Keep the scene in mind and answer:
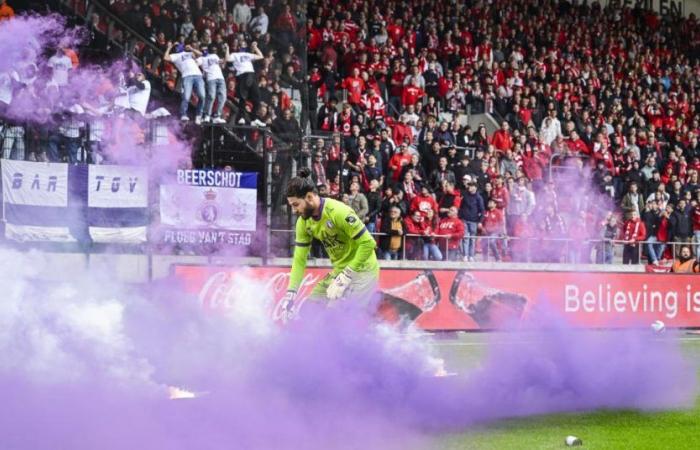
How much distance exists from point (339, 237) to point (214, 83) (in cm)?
1020

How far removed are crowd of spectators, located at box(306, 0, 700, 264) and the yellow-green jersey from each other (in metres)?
8.06

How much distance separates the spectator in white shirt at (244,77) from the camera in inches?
847

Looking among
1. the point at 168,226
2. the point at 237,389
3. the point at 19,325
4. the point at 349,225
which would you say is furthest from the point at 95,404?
the point at 168,226

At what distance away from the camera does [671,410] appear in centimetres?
1124

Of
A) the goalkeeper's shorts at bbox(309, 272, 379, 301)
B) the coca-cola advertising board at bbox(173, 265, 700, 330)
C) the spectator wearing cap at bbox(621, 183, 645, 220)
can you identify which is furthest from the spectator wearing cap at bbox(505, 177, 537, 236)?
the goalkeeper's shorts at bbox(309, 272, 379, 301)

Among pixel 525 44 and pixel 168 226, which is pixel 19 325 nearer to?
pixel 168 226

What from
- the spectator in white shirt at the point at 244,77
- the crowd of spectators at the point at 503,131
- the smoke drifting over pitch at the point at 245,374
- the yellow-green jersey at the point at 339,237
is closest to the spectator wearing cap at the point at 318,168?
the crowd of spectators at the point at 503,131

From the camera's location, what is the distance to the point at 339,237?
11.1 metres

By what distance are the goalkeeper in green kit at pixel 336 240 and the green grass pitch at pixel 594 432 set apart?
6.35 ft

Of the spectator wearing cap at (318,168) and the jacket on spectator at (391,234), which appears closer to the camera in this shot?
the spectator wearing cap at (318,168)

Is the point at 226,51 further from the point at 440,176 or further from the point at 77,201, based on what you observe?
the point at 77,201

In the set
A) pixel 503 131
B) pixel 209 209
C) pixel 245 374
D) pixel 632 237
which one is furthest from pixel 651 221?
pixel 245 374

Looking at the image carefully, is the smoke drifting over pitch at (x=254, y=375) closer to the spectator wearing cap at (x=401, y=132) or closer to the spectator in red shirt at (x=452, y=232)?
the spectator in red shirt at (x=452, y=232)

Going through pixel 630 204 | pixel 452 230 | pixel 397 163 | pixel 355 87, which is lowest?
pixel 452 230
